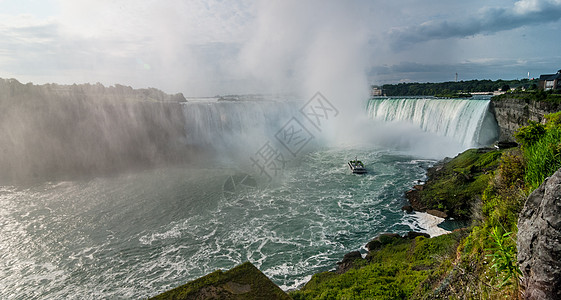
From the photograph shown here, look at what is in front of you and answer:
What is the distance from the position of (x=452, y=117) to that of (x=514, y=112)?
6.47 meters

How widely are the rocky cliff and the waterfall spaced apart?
0.73m

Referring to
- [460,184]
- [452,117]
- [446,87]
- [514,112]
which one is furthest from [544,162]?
[446,87]

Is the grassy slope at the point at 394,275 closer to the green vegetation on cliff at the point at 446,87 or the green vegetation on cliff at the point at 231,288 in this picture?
the green vegetation on cliff at the point at 231,288

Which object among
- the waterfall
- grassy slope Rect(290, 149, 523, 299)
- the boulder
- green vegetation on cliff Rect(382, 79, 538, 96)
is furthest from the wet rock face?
green vegetation on cliff Rect(382, 79, 538, 96)

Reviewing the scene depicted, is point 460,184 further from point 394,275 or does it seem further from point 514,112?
point 394,275

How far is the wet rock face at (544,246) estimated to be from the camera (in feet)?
9.55

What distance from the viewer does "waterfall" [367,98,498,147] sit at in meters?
27.5

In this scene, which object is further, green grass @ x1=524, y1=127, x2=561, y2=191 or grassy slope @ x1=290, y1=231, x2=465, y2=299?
grassy slope @ x1=290, y1=231, x2=465, y2=299

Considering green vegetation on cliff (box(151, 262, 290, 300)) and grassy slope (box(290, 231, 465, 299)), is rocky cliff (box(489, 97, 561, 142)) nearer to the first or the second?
grassy slope (box(290, 231, 465, 299))

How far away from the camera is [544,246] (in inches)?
118

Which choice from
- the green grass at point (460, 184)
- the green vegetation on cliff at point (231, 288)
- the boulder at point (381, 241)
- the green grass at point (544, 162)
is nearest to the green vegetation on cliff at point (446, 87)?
the green grass at point (460, 184)

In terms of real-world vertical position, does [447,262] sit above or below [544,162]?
below

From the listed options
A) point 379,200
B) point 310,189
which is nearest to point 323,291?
point 379,200

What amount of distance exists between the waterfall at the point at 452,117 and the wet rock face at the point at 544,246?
2928cm
